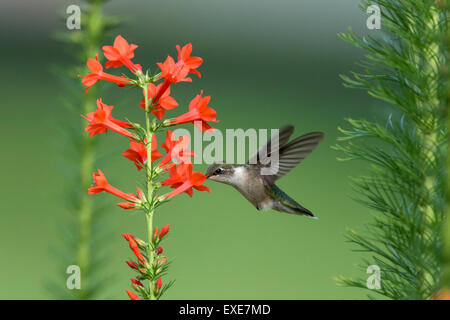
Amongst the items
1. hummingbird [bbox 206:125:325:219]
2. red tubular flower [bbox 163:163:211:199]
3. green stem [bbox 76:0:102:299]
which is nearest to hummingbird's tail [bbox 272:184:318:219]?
hummingbird [bbox 206:125:325:219]

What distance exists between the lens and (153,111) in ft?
1.69

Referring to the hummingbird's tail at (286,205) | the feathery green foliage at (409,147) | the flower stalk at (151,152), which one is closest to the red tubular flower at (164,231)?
the flower stalk at (151,152)

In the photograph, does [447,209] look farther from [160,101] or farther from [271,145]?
[271,145]

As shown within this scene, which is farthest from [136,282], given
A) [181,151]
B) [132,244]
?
[181,151]

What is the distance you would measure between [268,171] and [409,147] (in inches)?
20.2

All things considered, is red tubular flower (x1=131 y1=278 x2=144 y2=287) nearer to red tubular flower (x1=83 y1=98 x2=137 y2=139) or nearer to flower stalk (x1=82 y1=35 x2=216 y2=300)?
flower stalk (x1=82 y1=35 x2=216 y2=300)

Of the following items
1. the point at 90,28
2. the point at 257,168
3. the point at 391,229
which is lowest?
the point at 391,229

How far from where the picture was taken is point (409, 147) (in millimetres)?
563

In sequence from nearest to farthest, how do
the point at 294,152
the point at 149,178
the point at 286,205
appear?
the point at 149,178, the point at 294,152, the point at 286,205

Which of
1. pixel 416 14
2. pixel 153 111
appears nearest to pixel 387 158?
pixel 416 14

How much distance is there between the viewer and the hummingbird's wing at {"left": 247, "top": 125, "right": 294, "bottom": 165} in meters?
0.94

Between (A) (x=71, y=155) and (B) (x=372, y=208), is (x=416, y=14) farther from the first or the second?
(A) (x=71, y=155)

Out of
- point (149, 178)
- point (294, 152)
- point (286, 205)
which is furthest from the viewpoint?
point (286, 205)
